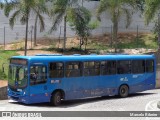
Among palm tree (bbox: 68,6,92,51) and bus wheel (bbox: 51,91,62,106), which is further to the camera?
palm tree (bbox: 68,6,92,51)

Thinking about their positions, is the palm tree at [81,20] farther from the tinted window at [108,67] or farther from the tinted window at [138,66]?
the tinted window at [108,67]

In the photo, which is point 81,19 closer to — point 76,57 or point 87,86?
point 87,86

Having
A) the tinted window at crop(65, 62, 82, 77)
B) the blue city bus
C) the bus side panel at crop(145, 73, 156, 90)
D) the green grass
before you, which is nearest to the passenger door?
the blue city bus

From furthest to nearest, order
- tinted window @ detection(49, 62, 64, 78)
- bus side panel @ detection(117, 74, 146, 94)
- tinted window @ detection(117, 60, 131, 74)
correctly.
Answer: bus side panel @ detection(117, 74, 146, 94) < tinted window @ detection(117, 60, 131, 74) < tinted window @ detection(49, 62, 64, 78)

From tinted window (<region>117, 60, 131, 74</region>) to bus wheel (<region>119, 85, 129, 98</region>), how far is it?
0.95 meters

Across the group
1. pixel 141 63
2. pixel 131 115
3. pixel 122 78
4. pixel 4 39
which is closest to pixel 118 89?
pixel 122 78

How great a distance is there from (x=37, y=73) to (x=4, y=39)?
2672 cm

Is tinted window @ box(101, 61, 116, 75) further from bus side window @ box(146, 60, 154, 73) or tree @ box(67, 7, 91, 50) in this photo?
tree @ box(67, 7, 91, 50)

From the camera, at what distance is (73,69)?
24500 mm

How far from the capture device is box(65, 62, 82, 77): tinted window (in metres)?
24.1

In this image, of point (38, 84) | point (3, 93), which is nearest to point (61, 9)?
point (3, 93)

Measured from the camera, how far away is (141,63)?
29188 millimetres

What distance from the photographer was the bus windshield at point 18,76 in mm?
22391

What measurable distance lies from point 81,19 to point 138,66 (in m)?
14.0
